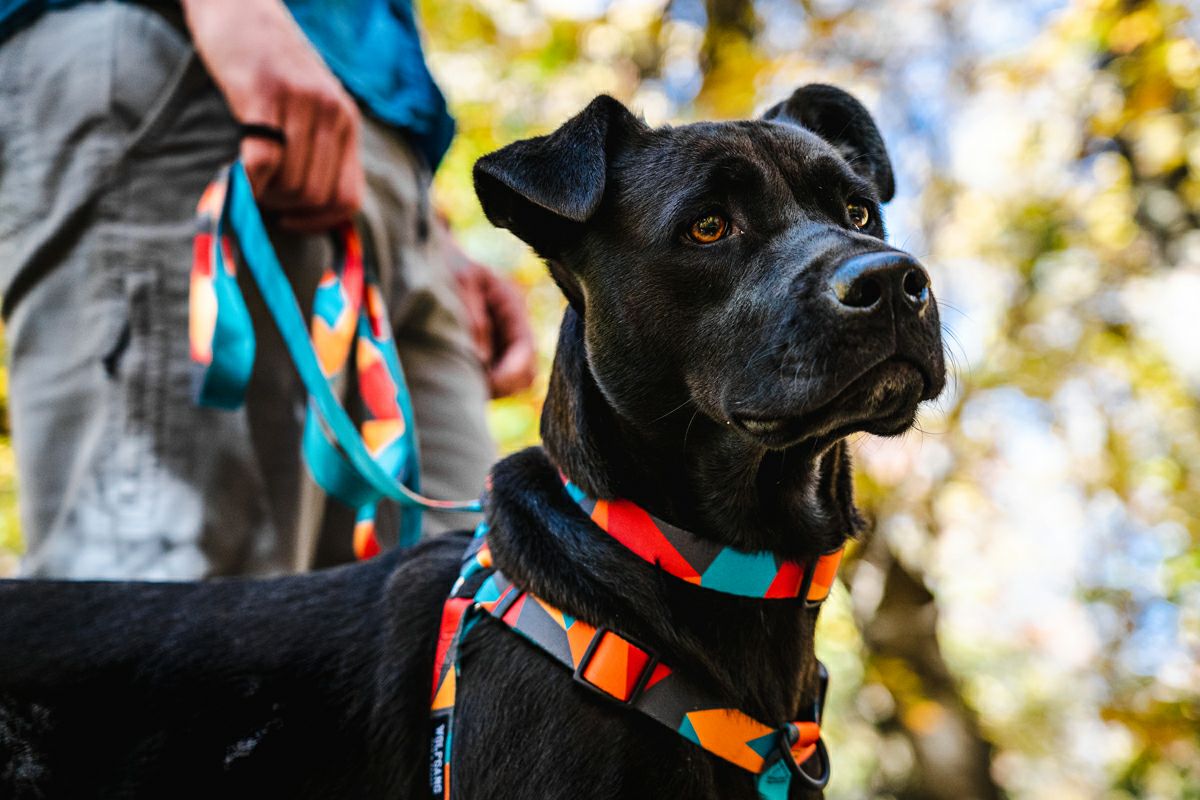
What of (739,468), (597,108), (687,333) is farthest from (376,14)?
(739,468)

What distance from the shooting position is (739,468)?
1.91 meters

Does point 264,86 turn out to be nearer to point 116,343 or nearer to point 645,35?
point 116,343

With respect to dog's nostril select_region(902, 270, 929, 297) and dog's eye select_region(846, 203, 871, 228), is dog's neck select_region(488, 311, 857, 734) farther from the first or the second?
dog's eye select_region(846, 203, 871, 228)

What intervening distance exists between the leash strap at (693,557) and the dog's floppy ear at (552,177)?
577 mm

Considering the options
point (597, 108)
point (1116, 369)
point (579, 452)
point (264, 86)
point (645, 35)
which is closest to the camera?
point (579, 452)

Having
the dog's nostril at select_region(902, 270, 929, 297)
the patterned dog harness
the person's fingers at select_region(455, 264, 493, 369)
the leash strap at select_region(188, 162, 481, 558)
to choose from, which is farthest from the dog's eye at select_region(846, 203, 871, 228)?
the person's fingers at select_region(455, 264, 493, 369)

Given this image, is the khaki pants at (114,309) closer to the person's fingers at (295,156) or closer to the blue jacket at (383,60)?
the person's fingers at (295,156)

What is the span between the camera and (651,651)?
1.68 m

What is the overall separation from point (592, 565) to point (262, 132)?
130 cm

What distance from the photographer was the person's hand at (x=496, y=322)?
11.3ft

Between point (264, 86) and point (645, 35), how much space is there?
5518mm

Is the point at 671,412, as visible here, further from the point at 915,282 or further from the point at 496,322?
the point at 496,322

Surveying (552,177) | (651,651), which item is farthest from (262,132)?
(651,651)

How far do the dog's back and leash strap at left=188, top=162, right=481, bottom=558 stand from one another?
42 centimetres
